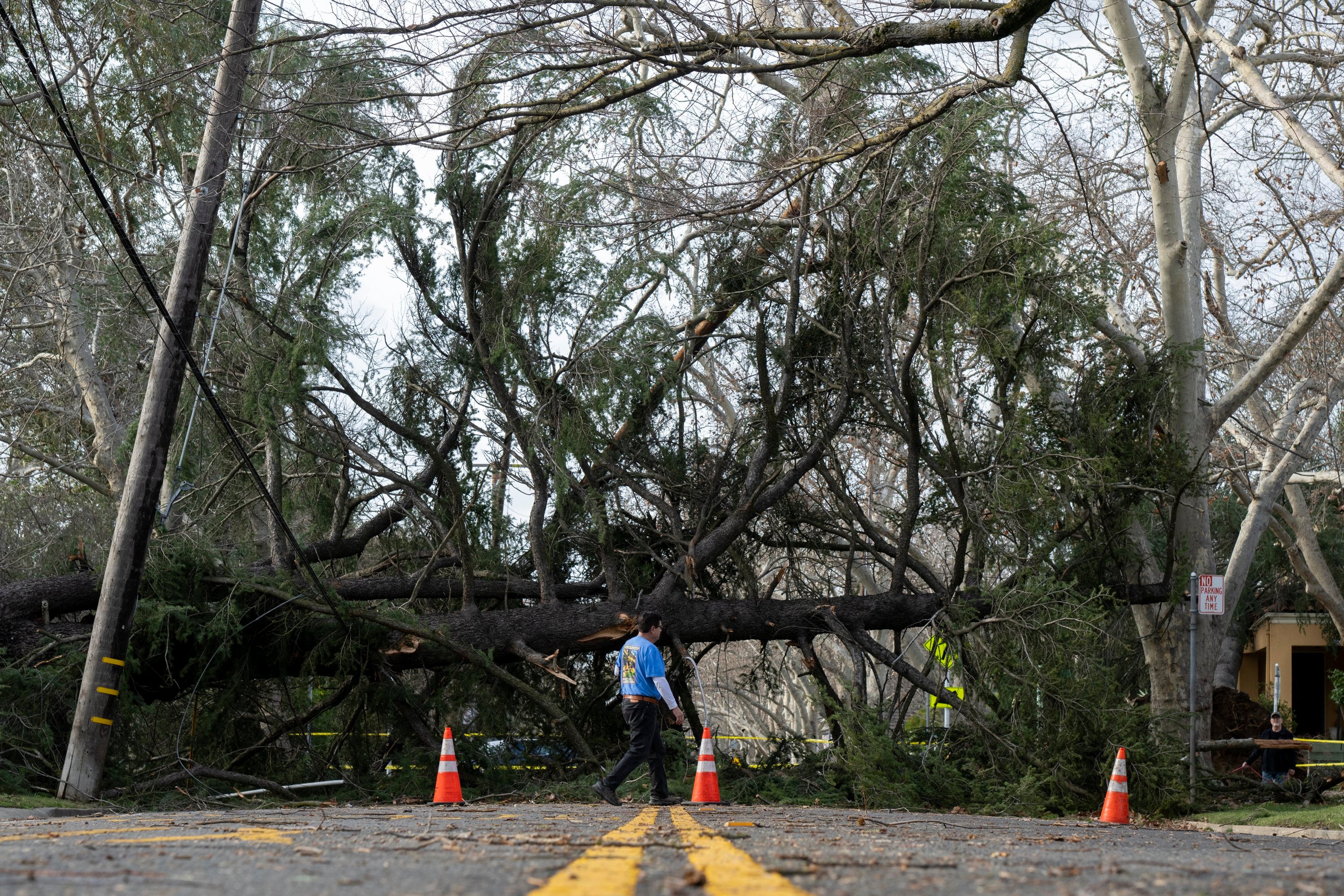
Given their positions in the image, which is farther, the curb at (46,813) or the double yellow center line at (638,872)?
the curb at (46,813)

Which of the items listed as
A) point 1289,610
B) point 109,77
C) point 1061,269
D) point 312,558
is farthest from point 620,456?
point 1289,610

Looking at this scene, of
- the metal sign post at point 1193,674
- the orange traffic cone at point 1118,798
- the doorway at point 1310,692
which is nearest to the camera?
the orange traffic cone at point 1118,798

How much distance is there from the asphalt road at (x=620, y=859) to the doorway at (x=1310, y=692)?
27.4m

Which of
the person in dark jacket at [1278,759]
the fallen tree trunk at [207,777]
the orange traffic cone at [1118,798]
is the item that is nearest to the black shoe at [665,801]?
the orange traffic cone at [1118,798]

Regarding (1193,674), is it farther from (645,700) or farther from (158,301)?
(158,301)

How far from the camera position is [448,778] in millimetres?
10367

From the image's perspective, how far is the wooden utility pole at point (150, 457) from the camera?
411 inches

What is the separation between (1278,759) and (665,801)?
383 inches

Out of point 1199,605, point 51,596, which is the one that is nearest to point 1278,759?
point 1199,605

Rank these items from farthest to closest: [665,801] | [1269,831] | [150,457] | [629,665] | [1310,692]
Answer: [1310,692] < [1269,831] < [150,457] < [665,801] < [629,665]

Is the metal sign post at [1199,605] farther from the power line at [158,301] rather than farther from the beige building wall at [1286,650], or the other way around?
the beige building wall at [1286,650]

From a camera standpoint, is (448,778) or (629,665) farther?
(448,778)

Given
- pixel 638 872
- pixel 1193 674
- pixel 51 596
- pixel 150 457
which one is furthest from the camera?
pixel 1193 674

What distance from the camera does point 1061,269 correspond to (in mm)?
13797
